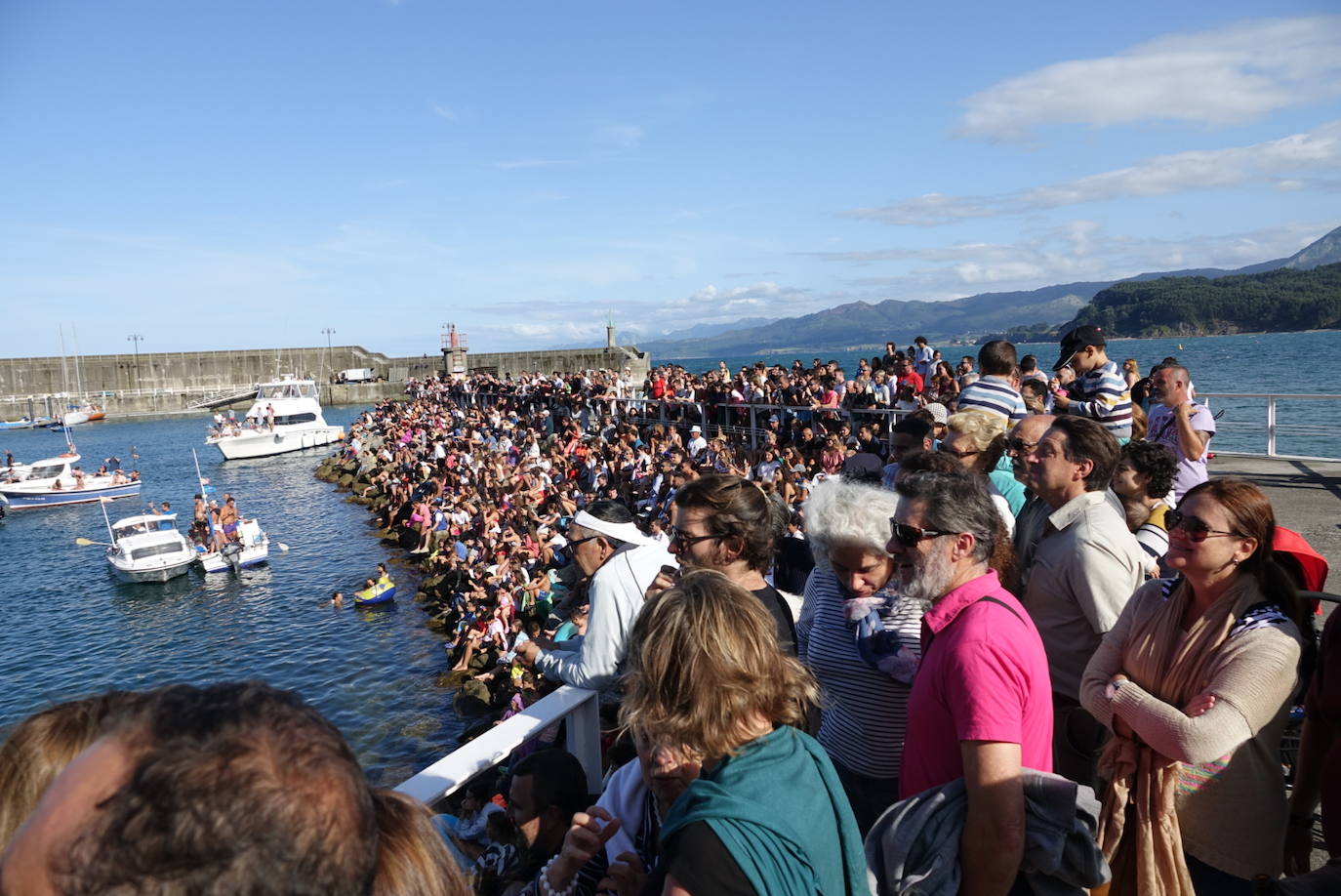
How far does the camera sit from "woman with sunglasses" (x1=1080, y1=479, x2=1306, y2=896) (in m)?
2.19

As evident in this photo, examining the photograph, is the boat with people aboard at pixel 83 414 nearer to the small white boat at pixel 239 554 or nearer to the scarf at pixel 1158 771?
the small white boat at pixel 239 554

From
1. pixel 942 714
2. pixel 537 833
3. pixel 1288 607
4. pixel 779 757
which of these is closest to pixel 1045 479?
pixel 1288 607

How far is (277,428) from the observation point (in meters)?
46.7

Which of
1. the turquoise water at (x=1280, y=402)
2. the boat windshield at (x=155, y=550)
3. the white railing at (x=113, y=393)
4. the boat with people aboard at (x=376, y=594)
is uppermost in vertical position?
the white railing at (x=113, y=393)

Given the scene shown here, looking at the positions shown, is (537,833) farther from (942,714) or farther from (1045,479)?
(1045,479)

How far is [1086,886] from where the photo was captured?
6.36 ft

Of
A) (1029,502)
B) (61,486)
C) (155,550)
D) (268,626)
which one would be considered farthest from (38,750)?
(61,486)

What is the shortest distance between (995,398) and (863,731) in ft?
10.4

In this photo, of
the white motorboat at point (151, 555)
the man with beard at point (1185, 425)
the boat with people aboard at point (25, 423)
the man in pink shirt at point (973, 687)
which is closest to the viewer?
the man in pink shirt at point (973, 687)

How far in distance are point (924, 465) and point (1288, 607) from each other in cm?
144

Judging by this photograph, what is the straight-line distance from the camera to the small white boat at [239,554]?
21531 mm

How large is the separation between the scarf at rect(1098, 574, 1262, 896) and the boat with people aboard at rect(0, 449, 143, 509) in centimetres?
4092

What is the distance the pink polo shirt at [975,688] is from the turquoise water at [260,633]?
24.4 ft

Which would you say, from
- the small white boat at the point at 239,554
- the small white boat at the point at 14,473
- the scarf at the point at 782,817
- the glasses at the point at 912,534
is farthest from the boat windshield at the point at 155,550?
the scarf at the point at 782,817
